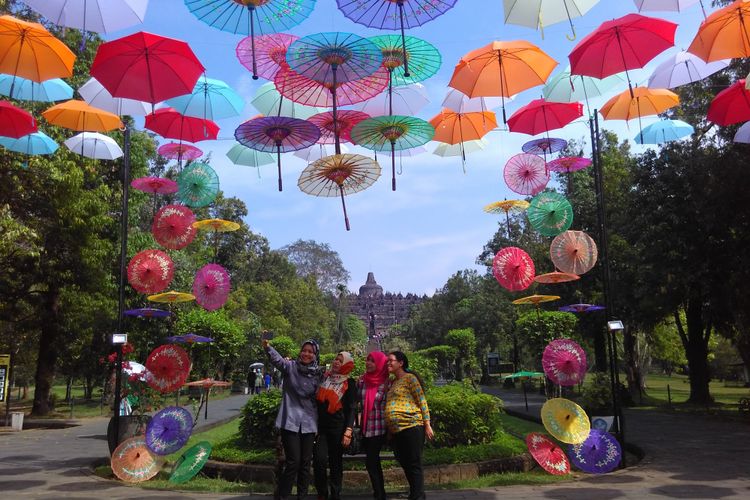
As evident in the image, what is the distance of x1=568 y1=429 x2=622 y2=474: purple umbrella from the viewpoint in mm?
7969

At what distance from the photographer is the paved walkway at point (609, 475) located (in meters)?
6.76

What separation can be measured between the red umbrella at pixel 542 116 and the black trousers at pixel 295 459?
5.84m

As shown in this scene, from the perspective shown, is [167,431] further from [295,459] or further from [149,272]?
[295,459]

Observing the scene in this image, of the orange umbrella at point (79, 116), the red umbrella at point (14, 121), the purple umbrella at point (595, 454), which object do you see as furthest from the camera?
the orange umbrella at point (79, 116)

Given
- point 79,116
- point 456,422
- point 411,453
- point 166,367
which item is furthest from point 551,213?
point 79,116

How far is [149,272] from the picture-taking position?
29.9 feet

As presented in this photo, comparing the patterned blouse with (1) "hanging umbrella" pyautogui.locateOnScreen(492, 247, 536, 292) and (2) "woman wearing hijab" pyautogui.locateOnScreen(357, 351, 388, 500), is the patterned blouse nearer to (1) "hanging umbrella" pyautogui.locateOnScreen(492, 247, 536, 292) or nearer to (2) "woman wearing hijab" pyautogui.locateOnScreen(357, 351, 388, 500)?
(2) "woman wearing hijab" pyautogui.locateOnScreen(357, 351, 388, 500)

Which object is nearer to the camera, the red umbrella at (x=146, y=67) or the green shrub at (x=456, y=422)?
the red umbrella at (x=146, y=67)

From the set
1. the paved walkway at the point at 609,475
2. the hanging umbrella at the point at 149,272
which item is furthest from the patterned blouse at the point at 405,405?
the hanging umbrella at the point at 149,272

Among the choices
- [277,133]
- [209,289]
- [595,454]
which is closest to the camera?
[277,133]

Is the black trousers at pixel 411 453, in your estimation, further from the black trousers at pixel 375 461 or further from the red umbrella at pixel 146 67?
the red umbrella at pixel 146 67

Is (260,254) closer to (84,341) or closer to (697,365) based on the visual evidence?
(84,341)

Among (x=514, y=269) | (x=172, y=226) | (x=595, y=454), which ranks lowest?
(x=595, y=454)

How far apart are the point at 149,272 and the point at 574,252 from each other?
22.6 ft
